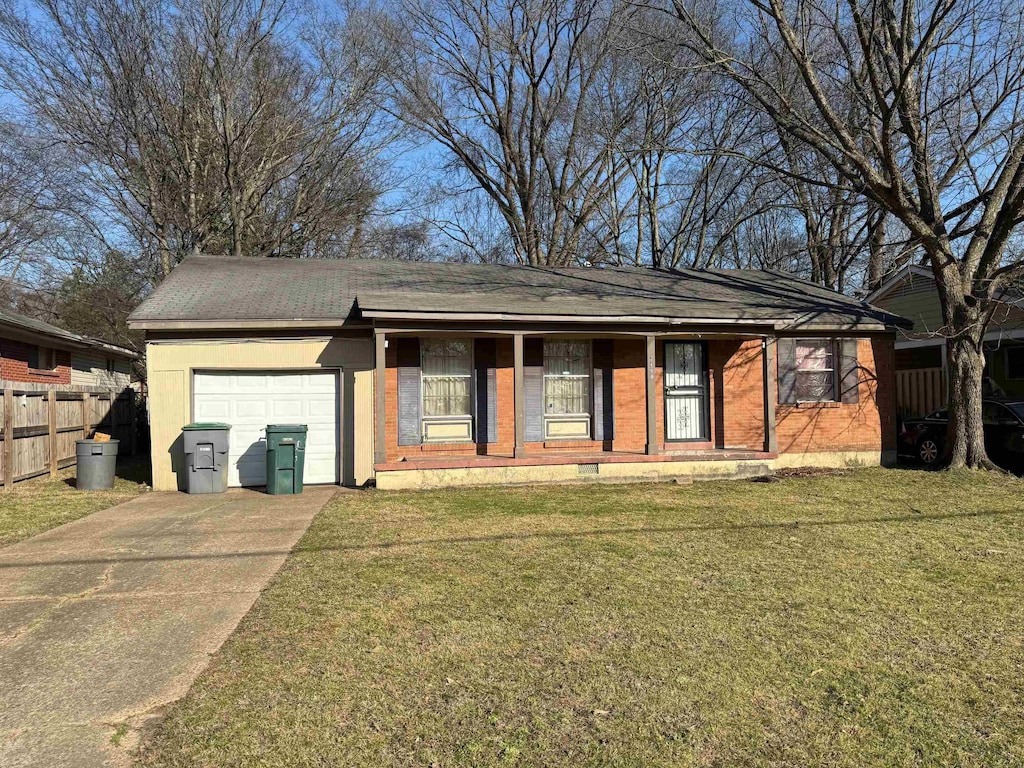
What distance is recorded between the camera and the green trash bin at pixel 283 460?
11.2 metres

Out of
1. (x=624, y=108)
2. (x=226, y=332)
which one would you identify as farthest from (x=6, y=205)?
(x=624, y=108)

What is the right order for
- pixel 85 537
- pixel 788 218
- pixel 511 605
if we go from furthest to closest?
pixel 788 218, pixel 85 537, pixel 511 605

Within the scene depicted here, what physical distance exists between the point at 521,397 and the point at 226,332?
5091 mm

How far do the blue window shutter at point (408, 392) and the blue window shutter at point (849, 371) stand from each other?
334 inches

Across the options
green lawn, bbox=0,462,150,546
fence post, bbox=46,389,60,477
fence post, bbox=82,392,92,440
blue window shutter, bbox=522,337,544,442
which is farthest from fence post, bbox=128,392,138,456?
blue window shutter, bbox=522,337,544,442

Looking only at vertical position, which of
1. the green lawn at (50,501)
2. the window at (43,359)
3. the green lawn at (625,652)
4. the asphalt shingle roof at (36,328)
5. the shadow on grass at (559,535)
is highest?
the asphalt shingle roof at (36,328)

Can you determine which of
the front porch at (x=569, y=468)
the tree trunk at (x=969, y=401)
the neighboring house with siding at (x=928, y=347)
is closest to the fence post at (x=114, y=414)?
the front porch at (x=569, y=468)

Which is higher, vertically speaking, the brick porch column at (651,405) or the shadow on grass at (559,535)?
the brick porch column at (651,405)

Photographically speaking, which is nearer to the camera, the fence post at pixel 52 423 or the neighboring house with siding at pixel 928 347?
the fence post at pixel 52 423

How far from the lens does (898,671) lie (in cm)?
409

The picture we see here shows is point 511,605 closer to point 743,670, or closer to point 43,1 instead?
point 743,670

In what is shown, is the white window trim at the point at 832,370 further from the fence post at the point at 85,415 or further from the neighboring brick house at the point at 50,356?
the neighboring brick house at the point at 50,356

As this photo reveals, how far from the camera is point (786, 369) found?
1395 centimetres

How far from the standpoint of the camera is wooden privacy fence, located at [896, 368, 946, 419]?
1855cm
